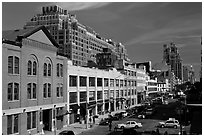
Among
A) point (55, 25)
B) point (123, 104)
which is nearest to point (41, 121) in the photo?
point (123, 104)

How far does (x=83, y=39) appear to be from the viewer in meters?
105

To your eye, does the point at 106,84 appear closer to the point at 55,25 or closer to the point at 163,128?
the point at 163,128

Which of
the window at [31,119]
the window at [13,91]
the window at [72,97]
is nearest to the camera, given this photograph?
the window at [13,91]

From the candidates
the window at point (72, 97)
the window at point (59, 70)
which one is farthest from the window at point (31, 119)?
the window at point (72, 97)

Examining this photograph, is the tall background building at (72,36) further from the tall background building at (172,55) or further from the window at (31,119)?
the window at (31,119)

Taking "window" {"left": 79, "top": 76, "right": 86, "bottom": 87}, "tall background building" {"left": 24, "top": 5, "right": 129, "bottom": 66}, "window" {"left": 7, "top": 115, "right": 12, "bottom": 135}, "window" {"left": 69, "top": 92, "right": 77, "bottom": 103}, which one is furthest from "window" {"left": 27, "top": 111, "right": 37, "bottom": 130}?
"tall background building" {"left": 24, "top": 5, "right": 129, "bottom": 66}

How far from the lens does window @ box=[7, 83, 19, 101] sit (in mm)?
24842

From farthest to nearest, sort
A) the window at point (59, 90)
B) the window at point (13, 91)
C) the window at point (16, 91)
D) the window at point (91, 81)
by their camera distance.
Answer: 1. the window at point (91, 81)
2. the window at point (59, 90)
3. the window at point (16, 91)
4. the window at point (13, 91)

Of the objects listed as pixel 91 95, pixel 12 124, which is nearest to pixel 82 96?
pixel 91 95

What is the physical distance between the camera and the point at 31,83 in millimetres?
27703

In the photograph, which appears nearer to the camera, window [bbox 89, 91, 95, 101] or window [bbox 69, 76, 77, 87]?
window [bbox 69, 76, 77, 87]

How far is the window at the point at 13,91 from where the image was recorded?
24842 millimetres

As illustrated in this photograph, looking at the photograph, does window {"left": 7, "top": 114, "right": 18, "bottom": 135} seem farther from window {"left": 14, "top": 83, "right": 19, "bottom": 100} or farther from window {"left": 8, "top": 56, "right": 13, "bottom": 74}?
window {"left": 8, "top": 56, "right": 13, "bottom": 74}

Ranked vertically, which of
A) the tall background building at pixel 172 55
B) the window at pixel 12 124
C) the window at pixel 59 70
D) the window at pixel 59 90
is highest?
the tall background building at pixel 172 55
